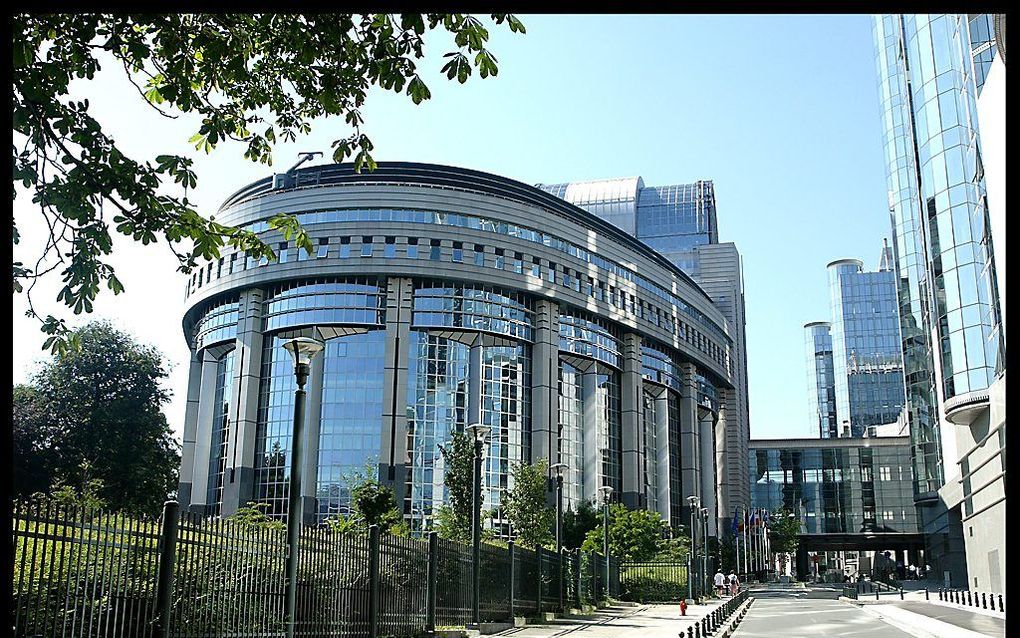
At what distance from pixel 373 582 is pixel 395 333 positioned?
59.1 meters

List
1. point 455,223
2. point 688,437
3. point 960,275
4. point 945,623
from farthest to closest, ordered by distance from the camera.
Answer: point 688,437
point 455,223
point 960,275
point 945,623

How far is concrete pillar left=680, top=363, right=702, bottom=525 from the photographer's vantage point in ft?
345

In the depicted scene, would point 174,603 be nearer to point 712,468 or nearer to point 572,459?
point 572,459

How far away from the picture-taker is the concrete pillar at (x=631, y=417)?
304ft

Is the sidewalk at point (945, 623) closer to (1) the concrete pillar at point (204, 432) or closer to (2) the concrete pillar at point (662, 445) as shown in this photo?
(1) the concrete pillar at point (204, 432)

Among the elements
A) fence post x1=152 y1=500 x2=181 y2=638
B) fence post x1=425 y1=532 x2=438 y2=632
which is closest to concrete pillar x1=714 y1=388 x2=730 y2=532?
fence post x1=425 y1=532 x2=438 y2=632

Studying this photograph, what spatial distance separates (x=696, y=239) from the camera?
6161 inches

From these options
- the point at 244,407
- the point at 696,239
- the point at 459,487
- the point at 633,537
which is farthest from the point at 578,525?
the point at 696,239

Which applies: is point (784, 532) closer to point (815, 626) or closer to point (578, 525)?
point (578, 525)

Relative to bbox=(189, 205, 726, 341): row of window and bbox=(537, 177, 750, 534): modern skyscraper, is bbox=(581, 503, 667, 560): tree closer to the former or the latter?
bbox=(189, 205, 726, 341): row of window

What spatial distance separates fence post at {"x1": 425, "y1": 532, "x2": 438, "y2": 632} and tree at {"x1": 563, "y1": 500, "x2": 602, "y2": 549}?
196 ft

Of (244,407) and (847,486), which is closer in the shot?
(244,407)

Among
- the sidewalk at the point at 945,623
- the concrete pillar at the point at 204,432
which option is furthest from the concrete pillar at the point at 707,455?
the sidewalk at the point at 945,623

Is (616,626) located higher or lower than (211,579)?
lower
